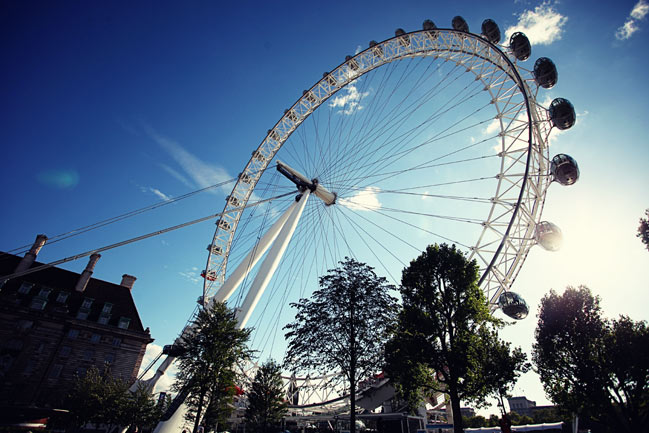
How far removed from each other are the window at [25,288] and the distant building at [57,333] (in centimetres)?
5

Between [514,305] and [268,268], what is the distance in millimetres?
17010

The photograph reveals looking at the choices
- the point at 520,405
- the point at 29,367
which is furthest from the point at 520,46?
the point at 520,405

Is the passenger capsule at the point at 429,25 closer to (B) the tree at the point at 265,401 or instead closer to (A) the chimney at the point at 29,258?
(B) the tree at the point at 265,401

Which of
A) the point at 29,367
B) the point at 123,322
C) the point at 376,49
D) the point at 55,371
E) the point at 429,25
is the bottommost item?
the point at 55,371

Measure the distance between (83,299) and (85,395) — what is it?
47.3 feet

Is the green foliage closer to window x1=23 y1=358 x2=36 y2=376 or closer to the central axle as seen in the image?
window x1=23 y1=358 x2=36 y2=376

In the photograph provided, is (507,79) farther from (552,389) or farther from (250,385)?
(250,385)

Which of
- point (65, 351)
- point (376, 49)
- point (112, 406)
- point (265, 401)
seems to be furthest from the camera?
point (65, 351)

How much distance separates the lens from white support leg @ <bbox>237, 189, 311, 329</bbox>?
22.3m

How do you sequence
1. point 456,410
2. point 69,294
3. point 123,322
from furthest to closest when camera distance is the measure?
point 123,322 → point 69,294 → point 456,410

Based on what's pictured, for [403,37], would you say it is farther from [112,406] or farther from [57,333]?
[57,333]

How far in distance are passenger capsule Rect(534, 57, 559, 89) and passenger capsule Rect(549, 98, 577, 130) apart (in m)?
1.76

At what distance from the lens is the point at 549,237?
18.7 m

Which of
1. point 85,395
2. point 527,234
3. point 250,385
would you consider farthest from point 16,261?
point 527,234
